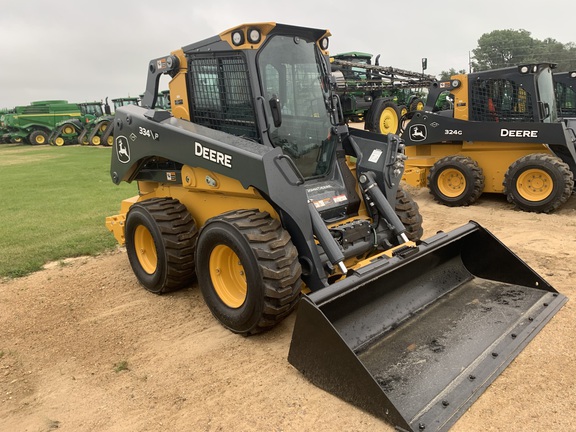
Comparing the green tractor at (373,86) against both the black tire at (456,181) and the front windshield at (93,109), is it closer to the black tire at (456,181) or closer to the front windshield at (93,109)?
the black tire at (456,181)

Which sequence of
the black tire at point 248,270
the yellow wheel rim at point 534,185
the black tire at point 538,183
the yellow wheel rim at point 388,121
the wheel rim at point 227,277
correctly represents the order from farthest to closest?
1. the yellow wheel rim at point 388,121
2. the yellow wheel rim at point 534,185
3. the black tire at point 538,183
4. the wheel rim at point 227,277
5. the black tire at point 248,270

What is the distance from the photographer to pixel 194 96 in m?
4.50

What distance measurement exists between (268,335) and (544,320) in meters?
2.08

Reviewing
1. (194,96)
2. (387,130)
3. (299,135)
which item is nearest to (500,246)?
(299,135)

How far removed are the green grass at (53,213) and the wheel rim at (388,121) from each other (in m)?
8.02

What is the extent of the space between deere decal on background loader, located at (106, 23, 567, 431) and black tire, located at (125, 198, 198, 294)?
15 millimetres

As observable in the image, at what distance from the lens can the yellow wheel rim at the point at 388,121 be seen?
1462cm

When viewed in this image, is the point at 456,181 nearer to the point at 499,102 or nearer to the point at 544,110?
the point at 499,102

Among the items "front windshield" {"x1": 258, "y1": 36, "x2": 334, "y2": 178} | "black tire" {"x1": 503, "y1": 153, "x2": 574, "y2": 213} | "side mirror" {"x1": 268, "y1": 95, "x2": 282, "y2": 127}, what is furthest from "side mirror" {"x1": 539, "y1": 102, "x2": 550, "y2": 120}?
"side mirror" {"x1": 268, "y1": 95, "x2": 282, "y2": 127}

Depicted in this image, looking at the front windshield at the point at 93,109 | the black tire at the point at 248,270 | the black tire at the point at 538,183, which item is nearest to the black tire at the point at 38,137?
the front windshield at the point at 93,109

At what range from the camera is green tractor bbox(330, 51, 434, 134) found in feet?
46.7

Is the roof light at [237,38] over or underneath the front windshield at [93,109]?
underneath

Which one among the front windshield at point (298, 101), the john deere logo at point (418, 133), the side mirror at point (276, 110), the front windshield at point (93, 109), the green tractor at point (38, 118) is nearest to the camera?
the side mirror at point (276, 110)

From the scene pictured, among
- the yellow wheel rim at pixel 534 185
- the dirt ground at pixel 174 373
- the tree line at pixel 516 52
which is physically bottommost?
the dirt ground at pixel 174 373
